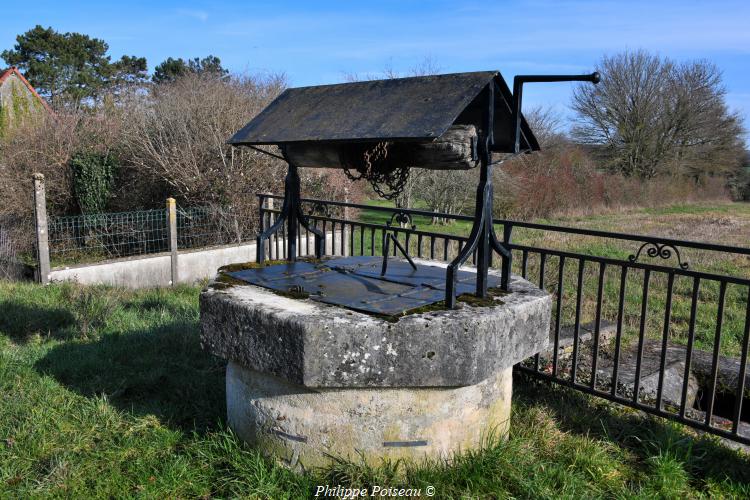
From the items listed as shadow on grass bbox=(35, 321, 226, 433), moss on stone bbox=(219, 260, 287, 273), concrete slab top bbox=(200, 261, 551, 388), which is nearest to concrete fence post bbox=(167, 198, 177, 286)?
shadow on grass bbox=(35, 321, 226, 433)

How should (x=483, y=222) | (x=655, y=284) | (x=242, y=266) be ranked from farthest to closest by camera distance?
(x=655, y=284) → (x=242, y=266) → (x=483, y=222)

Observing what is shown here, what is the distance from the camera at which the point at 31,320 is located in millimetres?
5469

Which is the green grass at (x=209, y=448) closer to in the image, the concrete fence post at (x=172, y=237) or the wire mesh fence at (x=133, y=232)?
the concrete fence post at (x=172, y=237)

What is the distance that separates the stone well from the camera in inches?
103

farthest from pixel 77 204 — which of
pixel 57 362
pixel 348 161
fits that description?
pixel 348 161

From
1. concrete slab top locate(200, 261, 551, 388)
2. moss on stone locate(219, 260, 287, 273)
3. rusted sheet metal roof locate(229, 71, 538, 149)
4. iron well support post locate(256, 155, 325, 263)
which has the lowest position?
concrete slab top locate(200, 261, 551, 388)

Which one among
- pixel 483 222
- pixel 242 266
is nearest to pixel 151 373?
pixel 242 266

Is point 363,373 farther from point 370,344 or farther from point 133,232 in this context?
point 133,232

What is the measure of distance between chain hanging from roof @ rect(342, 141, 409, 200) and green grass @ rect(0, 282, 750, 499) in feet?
5.21

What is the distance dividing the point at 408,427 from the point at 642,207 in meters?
27.9

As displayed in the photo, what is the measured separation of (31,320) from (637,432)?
528 cm

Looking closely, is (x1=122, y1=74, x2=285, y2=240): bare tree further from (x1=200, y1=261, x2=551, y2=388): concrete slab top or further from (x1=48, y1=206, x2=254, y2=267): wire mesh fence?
(x1=200, y1=261, x2=551, y2=388): concrete slab top

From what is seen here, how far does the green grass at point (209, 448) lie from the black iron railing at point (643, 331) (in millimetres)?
250

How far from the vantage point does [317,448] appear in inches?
109
